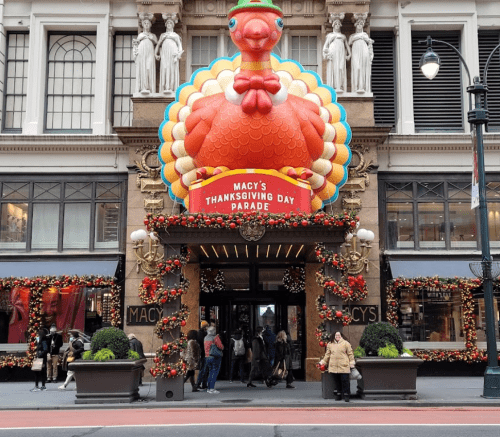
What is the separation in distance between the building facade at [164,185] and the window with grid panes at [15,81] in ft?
0.14

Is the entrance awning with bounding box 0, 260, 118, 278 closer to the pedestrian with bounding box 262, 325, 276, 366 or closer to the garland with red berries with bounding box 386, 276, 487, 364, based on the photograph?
the pedestrian with bounding box 262, 325, 276, 366

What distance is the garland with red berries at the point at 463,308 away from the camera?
1948 cm

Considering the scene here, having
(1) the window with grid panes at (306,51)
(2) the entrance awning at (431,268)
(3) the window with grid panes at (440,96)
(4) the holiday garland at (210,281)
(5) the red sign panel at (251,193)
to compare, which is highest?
(1) the window with grid panes at (306,51)

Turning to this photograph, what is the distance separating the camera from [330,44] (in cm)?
2067

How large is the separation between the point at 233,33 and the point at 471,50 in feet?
31.3

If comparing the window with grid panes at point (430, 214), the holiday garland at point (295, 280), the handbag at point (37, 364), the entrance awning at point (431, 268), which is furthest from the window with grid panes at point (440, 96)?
the handbag at point (37, 364)

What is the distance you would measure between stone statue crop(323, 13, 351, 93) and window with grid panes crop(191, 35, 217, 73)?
392 centimetres

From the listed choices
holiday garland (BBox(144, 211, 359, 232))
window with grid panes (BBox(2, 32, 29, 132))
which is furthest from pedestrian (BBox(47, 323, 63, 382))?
window with grid panes (BBox(2, 32, 29, 132))

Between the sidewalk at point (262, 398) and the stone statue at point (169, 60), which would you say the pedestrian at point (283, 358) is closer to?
the sidewalk at point (262, 398)

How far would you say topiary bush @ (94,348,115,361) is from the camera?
14.6 meters

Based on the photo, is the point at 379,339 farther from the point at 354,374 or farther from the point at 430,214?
the point at 430,214

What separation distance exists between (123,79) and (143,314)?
8.13 m

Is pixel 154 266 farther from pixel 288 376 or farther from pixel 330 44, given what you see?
pixel 330 44

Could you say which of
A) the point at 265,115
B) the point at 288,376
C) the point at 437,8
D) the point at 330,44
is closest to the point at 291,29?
the point at 330,44
